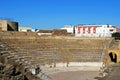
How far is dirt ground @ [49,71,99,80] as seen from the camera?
111ft

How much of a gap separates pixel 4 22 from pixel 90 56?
14868 millimetres

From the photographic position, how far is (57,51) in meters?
43.7

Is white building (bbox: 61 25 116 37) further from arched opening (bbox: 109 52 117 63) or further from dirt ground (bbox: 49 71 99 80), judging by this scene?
dirt ground (bbox: 49 71 99 80)

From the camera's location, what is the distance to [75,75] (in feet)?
118

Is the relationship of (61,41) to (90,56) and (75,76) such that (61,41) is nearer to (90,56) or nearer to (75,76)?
(90,56)

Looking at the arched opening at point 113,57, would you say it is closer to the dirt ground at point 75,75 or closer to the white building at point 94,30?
the dirt ground at point 75,75

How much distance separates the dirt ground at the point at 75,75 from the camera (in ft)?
111

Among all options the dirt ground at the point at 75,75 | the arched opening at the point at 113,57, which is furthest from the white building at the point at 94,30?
the dirt ground at the point at 75,75

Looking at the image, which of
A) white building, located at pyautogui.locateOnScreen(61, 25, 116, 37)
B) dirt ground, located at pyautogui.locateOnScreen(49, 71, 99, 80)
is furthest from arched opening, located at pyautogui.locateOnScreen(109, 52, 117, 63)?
white building, located at pyautogui.locateOnScreen(61, 25, 116, 37)

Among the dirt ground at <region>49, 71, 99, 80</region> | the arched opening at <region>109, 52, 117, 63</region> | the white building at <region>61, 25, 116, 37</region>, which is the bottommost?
the dirt ground at <region>49, 71, 99, 80</region>

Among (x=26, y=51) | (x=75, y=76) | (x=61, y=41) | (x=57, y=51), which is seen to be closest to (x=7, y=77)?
(x=75, y=76)

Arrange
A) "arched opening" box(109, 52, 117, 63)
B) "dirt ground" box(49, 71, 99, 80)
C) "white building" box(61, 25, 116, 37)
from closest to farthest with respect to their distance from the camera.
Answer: "dirt ground" box(49, 71, 99, 80)
"arched opening" box(109, 52, 117, 63)
"white building" box(61, 25, 116, 37)

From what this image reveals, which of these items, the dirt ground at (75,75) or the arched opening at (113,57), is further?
the arched opening at (113,57)

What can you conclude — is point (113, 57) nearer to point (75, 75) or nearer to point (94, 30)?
point (75, 75)
